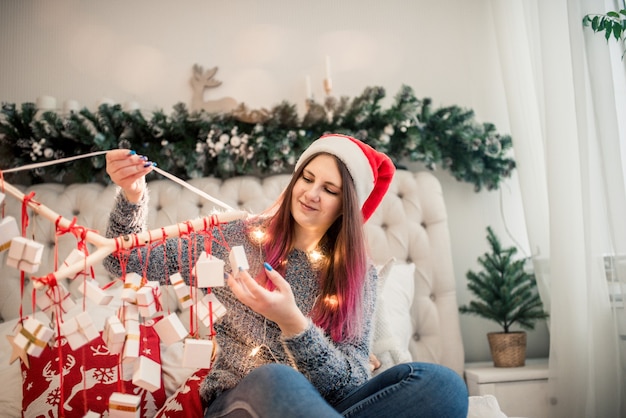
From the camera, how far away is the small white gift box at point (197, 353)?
867mm

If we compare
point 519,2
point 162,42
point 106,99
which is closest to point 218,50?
point 162,42

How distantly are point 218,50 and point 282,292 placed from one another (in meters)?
1.76

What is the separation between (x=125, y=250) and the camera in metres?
0.94

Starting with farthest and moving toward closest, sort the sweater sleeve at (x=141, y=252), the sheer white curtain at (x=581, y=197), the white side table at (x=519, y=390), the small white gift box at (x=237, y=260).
A: the white side table at (x=519, y=390), the sheer white curtain at (x=581, y=197), the sweater sleeve at (x=141, y=252), the small white gift box at (x=237, y=260)

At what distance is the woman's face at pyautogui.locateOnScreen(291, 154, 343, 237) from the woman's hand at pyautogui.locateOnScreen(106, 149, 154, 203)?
0.45 m

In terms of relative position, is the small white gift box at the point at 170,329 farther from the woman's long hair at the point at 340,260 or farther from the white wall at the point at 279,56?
the white wall at the point at 279,56

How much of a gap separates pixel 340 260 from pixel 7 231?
33.1 inches

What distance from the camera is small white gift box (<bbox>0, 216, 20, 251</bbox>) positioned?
0.80m

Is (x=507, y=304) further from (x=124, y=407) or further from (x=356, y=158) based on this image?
(x=124, y=407)

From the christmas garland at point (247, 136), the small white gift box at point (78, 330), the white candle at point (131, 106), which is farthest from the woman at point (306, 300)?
the white candle at point (131, 106)

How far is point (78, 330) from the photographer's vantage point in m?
0.84

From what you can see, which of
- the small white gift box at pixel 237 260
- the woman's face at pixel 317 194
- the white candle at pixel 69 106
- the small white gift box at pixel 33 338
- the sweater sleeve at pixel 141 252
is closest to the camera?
the small white gift box at pixel 33 338

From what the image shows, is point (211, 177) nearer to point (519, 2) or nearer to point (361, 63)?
point (361, 63)

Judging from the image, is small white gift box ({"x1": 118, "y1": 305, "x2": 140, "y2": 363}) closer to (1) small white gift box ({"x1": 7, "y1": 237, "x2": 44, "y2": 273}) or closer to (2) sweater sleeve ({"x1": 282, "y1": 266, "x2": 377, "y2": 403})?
(1) small white gift box ({"x1": 7, "y1": 237, "x2": 44, "y2": 273})
